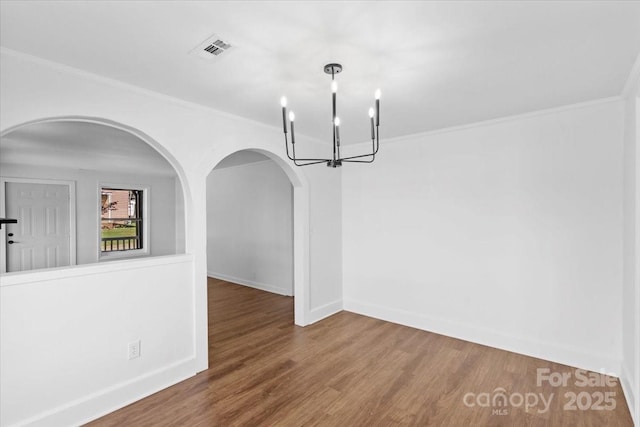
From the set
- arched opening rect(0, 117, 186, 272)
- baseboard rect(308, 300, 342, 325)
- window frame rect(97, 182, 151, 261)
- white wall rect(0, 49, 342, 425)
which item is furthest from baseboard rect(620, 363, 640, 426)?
window frame rect(97, 182, 151, 261)

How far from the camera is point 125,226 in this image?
7000 millimetres

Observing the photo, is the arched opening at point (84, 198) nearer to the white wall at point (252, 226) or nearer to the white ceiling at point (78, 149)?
the white ceiling at point (78, 149)

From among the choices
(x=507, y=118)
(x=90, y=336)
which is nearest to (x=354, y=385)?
(x=90, y=336)

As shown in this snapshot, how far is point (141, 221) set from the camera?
7.12 meters

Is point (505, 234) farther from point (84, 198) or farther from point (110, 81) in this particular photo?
point (84, 198)

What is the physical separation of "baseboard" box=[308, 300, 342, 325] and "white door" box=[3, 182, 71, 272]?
5041 mm

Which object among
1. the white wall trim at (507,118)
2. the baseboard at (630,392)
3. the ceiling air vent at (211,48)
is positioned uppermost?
the ceiling air vent at (211,48)

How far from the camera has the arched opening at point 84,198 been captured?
4.54 metres

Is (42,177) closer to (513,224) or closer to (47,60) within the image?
(47,60)

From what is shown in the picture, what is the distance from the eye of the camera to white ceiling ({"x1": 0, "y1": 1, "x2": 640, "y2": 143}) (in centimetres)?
157

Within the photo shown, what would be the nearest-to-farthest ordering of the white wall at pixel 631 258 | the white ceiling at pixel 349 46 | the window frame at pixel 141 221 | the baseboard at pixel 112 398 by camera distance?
the white ceiling at pixel 349 46 → the baseboard at pixel 112 398 → the white wall at pixel 631 258 → the window frame at pixel 141 221

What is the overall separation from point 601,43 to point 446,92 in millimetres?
989

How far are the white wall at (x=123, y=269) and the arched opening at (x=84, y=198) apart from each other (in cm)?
165

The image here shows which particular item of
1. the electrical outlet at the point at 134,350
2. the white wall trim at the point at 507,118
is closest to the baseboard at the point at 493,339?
the white wall trim at the point at 507,118
